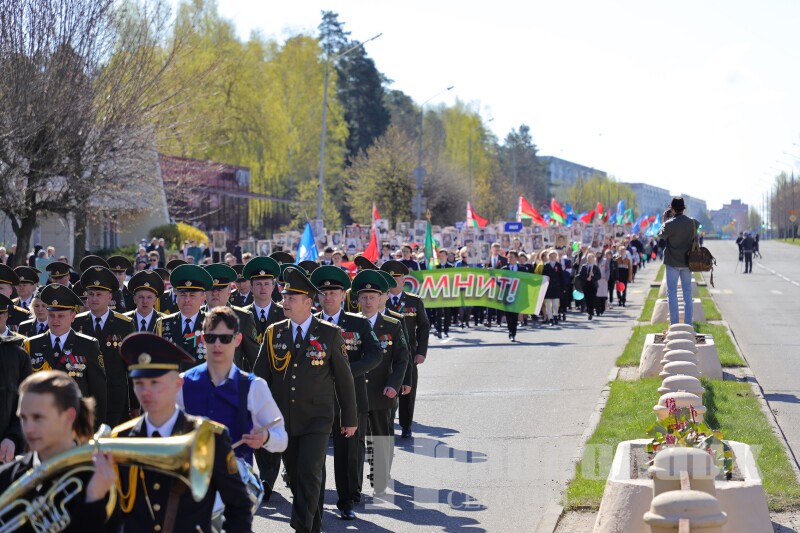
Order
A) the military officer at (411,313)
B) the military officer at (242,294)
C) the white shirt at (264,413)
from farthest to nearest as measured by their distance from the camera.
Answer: the military officer at (242,294), the military officer at (411,313), the white shirt at (264,413)

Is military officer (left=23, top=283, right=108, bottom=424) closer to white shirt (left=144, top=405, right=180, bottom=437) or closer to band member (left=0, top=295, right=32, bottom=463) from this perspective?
band member (left=0, top=295, right=32, bottom=463)

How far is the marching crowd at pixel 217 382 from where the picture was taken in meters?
4.57

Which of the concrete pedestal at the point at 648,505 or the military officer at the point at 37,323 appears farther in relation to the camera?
the military officer at the point at 37,323

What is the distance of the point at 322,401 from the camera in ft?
26.6

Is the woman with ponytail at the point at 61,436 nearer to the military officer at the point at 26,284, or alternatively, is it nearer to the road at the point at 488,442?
the road at the point at 488,442

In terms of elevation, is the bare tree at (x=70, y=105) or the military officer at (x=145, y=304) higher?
the bare tree at (x=70, y=105)

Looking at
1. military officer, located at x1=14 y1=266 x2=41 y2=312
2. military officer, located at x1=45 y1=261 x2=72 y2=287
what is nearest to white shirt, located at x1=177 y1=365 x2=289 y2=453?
military officer, located at x1=14 y1=266 x2=41 y2=312

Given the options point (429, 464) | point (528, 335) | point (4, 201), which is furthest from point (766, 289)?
point (429, 464)

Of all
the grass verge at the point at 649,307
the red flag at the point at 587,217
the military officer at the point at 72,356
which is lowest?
the grass verge at the point at 649,307

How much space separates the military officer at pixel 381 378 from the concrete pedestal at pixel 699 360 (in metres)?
6.25

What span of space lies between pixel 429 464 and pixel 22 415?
7.66 m

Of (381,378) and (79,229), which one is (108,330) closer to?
(381,378)

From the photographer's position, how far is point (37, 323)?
1040cm

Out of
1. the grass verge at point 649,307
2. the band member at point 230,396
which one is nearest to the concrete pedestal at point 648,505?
the band member at point 230,396
